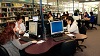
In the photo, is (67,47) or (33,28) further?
(33,28)

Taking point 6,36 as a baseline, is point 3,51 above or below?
below

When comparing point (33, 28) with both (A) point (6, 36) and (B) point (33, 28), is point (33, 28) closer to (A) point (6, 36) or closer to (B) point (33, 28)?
(B) point (33, 28)

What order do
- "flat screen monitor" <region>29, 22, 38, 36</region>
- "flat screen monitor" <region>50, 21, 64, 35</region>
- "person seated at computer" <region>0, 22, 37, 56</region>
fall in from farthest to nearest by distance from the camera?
"flat screen monitor" <region>50, 21, 64, 35</region> < "flat screen monitor" <region>29, 22, 38, 36</region> < "person seated at computer" <region>0, 22, 37, 56</region>

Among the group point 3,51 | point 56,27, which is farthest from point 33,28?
point 3,51

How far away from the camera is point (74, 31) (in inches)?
173

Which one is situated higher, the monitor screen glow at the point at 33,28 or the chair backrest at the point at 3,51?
the monitor screen glow at the point at 33,28

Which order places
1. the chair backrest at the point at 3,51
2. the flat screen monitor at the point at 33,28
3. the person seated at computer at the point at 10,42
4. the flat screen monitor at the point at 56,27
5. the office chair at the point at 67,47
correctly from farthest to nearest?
the flat screen monitor at the point at 56,27
the flat screen monitor at the point at 33,28
the office chair at the point at 67,47
the person seated at computer at the point at 10,42
the chair backrest at the point at 3,51

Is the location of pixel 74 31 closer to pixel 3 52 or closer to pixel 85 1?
pixel 3 52

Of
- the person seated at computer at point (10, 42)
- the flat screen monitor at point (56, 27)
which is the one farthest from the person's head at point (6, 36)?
the flat screen monitor at point (56, 27)

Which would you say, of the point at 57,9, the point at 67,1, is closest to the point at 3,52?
the point at 57,9

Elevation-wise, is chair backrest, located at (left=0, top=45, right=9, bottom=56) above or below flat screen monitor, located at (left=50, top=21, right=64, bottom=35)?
below

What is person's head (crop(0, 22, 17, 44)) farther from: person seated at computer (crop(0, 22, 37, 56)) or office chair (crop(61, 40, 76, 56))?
office chair (crop(61, 40, 76, 56))

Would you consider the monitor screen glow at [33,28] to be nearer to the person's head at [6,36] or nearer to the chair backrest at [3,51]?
the person's head at [6,36]

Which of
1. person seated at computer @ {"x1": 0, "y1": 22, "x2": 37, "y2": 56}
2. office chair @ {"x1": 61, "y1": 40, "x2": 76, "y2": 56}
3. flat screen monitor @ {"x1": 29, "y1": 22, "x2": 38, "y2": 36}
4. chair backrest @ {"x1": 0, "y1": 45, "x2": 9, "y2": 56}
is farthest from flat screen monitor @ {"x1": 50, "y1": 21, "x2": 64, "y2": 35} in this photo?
chair backrest @ {"x1": 0, "y1": 45, "x2": 9, "y2": 56}
